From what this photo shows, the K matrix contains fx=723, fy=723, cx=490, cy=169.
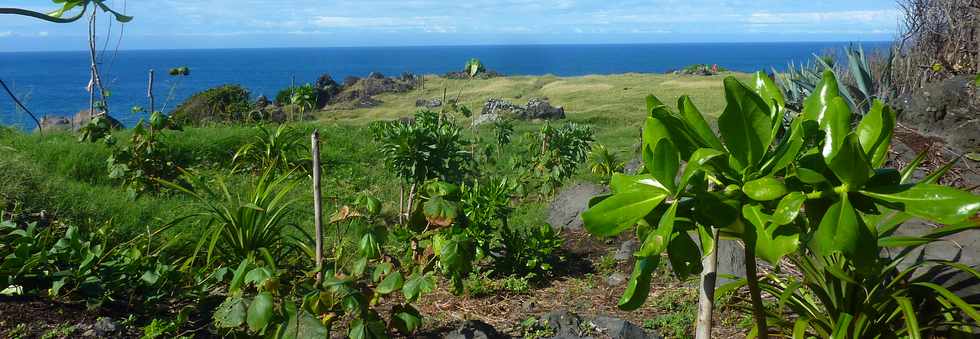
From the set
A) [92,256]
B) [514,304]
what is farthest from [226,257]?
[514,304]

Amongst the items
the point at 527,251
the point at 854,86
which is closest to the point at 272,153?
the point at 527,251

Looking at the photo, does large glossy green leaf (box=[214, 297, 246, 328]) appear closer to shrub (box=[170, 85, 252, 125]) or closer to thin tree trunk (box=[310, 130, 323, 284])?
thin tree trunk (box=[310, 130, 323, 284])

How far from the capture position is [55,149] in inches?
305

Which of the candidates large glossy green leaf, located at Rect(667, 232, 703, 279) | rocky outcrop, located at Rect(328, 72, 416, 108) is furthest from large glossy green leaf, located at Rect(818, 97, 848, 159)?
rocky outcrop, located at Rect(328, 72, 416, 108)

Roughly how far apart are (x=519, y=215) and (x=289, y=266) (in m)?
2.42

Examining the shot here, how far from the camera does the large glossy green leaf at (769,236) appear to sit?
1501mm

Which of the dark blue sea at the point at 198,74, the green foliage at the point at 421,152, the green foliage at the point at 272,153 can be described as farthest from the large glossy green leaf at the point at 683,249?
the green foliage at the point at 272,153

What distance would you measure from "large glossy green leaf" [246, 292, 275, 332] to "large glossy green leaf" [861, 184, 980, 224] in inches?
77.8

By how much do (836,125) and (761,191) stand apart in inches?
9.1

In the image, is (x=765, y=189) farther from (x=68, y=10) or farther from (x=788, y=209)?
(x=68, y=10)

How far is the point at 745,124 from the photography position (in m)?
1.59

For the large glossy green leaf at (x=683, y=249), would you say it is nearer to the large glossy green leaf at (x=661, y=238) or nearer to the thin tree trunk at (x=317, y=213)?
the large glossy green leaf at (x=661, y=238)

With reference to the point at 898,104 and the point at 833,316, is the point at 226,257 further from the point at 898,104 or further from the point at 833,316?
the point at 898,104

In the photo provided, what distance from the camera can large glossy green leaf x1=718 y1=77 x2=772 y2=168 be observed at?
157cm
